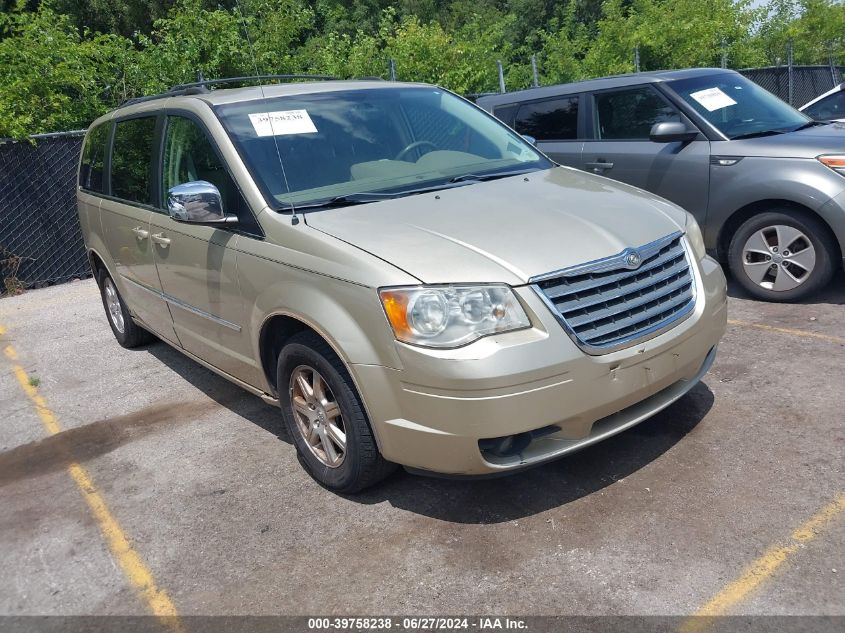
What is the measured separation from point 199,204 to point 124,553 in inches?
64.4

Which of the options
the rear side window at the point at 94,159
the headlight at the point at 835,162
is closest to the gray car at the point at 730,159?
the headlight at the point at 835,162

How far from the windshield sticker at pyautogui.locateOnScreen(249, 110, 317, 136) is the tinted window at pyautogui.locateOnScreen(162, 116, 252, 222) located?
0.89ft

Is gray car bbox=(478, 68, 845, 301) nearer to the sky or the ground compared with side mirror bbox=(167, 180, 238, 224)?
nearer to the ground

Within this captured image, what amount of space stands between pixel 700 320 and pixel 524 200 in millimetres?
985

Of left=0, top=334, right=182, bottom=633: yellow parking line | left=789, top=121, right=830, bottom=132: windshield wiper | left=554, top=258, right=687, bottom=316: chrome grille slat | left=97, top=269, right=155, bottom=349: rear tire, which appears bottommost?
left=0, top=334, right=182, bottom=633: yellow parking line

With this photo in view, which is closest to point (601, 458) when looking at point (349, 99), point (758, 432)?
point (758, 432)

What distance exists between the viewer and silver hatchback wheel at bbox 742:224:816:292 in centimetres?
562

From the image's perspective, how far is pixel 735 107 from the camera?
6320 millimetres

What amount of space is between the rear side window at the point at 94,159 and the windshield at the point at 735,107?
4.54m

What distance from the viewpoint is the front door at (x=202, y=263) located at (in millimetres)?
3918

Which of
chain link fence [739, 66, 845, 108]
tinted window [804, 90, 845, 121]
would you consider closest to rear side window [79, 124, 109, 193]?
tinted window [804, 90, 845, 121]

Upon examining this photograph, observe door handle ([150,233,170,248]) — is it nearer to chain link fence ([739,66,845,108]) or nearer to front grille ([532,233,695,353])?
front grille ([532,233,695,353])

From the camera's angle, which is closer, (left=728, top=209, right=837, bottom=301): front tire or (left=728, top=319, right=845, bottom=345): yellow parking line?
(left=728, top=319, right=845, bottom=345): yellow parking line

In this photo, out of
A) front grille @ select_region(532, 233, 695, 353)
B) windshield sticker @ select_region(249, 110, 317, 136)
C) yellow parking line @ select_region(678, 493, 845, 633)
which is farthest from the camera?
windshield sticker @ select_region(249, 110, 317, 136)
